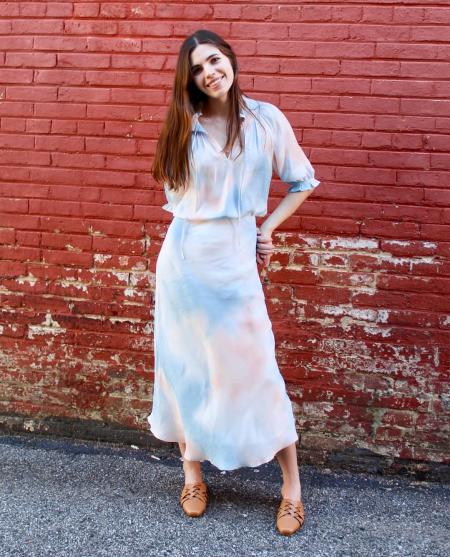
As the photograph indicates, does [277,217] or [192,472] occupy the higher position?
[277,217]

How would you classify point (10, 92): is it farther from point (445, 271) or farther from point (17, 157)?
point (445, 271)

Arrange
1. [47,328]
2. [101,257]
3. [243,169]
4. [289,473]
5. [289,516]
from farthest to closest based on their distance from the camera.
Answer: [47,328] → [101,257] → [289,473] → [289,516] → [243,169]

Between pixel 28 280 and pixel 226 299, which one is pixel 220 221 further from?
pixel 28 280

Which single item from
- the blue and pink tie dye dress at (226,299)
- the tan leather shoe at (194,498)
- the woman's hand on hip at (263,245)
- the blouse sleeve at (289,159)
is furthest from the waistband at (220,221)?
the tan leather shoe at (194,498)

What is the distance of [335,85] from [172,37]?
0.93 m

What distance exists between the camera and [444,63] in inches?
141

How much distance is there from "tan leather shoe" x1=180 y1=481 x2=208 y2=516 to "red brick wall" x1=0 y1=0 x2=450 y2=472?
800 millimetres

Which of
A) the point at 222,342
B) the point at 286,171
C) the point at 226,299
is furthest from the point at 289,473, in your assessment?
the point at 286,171

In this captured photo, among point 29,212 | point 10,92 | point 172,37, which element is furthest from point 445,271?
point 10,92

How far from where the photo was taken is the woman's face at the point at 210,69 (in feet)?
9.64

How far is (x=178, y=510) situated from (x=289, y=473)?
1.81 feet

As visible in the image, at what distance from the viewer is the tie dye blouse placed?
302 cm

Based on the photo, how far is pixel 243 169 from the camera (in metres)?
3.04

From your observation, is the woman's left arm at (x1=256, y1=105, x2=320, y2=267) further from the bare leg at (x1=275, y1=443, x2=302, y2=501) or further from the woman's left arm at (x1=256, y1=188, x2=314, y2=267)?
the bare leg at (x1=275, y1=443, x2=302, y2=501)
